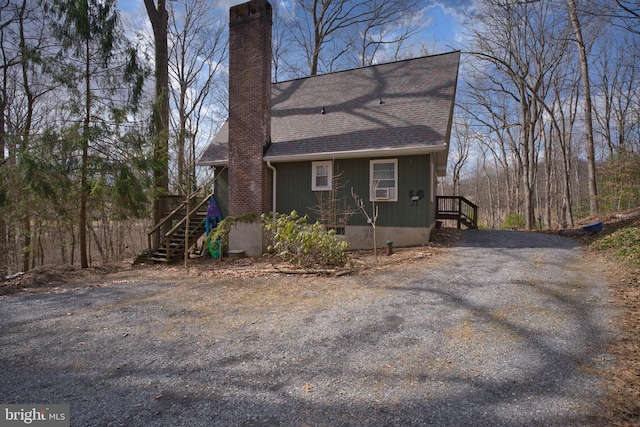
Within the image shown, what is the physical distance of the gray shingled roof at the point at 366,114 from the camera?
951 cm

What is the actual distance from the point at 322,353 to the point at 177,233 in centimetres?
941

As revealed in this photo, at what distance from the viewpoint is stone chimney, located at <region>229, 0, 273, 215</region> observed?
10.5 m

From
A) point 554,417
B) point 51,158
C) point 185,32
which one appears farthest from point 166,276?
point 185,32

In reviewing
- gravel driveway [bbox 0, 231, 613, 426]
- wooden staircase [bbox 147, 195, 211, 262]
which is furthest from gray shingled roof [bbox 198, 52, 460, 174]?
gravel driveway [bbox 0, 231, 613, 426]

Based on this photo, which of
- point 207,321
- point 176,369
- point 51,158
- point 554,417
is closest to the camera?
point 554,417

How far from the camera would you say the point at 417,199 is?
953 centimetres

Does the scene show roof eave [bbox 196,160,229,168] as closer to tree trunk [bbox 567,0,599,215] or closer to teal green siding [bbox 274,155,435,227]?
teal green siding [bbox 274,155,435,227]

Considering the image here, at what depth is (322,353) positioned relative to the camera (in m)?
3.21

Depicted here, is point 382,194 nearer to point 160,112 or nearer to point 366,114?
point 366,114

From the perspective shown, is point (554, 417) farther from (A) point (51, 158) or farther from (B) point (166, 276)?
(A) point (51, 158)

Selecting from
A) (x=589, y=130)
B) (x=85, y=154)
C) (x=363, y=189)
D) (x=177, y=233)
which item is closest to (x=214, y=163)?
(x=177, y=233)

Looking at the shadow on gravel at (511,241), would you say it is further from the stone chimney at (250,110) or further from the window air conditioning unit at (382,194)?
the stone chimney at (250,110)

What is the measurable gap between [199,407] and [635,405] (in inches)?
121

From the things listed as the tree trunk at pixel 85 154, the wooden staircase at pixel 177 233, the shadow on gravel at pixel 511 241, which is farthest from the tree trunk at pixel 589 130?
the tree trunk at pixel 85 154
